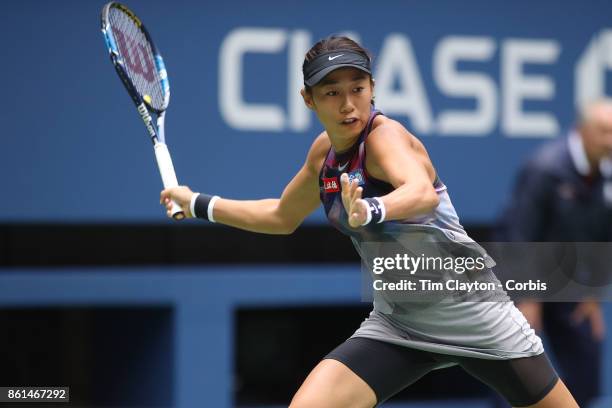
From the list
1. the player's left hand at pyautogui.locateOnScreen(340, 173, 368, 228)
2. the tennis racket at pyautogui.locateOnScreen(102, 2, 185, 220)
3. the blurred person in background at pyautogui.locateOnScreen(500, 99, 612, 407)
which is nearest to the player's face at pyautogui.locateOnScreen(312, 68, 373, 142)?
the player's left hand at pyautogui.locateOnScreen(340, 173, 368, 228)

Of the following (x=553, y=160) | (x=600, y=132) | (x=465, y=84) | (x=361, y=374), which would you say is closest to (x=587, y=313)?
(x=553, y=160)

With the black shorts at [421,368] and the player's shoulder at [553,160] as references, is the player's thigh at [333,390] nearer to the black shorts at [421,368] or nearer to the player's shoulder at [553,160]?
the black shorts at [421,368]

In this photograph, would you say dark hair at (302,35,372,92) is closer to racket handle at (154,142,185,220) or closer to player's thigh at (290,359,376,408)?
racket handle at (154,142,185,220)

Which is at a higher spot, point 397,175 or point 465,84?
point 465,84

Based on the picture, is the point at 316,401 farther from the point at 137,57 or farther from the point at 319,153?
the point at 137,57

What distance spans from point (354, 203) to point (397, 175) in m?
0.20

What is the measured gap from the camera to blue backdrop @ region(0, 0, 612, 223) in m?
6.10

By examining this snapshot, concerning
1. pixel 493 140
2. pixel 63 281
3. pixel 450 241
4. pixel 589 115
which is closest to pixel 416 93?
pixel 493 140

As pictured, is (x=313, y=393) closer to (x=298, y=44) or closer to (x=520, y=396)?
(x=520, y=396)

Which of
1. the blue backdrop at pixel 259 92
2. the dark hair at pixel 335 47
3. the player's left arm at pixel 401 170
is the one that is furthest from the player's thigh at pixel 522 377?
the blue backdrop at pixel 259 92

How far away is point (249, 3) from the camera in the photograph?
6426 mm

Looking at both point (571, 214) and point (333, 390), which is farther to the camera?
point (571, 214)

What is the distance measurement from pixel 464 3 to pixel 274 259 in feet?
5.84

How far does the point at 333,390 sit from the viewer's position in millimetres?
3662
